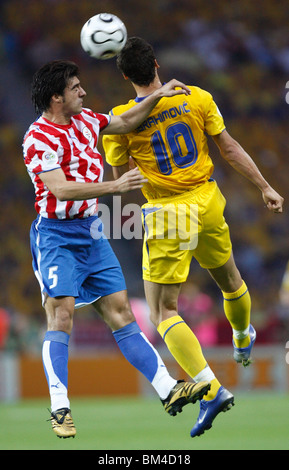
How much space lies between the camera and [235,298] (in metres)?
5.77

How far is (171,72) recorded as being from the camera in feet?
49.8

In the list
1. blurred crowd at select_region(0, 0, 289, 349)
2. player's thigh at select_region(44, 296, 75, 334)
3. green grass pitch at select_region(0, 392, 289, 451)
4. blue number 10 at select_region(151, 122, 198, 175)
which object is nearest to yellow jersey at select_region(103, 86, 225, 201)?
blue number 10 at select_region(151, 122, 198, 175)

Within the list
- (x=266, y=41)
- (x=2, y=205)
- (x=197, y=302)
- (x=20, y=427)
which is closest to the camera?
(x=20, y=427)

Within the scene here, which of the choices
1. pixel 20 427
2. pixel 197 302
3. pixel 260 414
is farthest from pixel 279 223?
pixel 20 427

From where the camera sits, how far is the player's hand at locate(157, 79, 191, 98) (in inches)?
201

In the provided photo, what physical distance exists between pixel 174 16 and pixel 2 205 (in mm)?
5263

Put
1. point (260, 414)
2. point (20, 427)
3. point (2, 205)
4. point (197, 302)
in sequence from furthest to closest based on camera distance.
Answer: point (2, 205) → point (197, 302) → point (260, 414) → point (20, 427)

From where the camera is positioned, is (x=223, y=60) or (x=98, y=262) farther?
(x=223, y=60)

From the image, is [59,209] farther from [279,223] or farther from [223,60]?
[223,60]

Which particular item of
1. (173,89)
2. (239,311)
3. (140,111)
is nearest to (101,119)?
(140,111)

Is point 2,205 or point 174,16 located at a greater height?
point 174,16

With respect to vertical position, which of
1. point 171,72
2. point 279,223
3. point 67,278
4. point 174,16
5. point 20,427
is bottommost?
point 20,427

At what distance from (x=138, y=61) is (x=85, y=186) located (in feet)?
3.15

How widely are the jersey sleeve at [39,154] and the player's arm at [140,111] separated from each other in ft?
1.65
